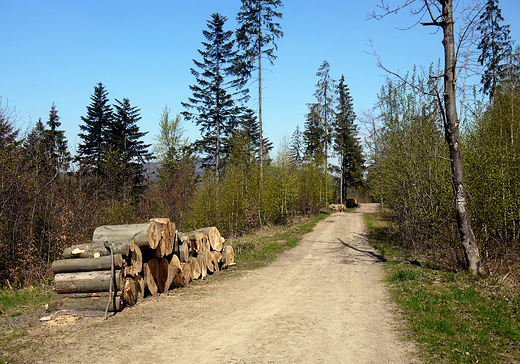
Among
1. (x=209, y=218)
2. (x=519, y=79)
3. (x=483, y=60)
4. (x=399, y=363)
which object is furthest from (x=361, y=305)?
(x=483, y=60)

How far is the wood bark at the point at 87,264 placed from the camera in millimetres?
7156

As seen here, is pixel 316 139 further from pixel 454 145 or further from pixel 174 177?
pixel 454 145

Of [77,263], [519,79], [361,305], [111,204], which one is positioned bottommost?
[361,305]

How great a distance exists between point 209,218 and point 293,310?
522 inches

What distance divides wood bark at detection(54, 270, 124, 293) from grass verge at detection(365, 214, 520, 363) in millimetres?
5506

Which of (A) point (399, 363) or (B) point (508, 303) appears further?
(B) point (508, 303)

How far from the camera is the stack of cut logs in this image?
7039 mm

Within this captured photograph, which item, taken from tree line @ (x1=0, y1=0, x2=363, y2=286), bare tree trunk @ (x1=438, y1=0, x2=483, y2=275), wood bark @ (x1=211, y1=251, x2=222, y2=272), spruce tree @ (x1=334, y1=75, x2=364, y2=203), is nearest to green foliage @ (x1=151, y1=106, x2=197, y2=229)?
tree line @ (x1=0, y1=0, x2=363, y2=286)

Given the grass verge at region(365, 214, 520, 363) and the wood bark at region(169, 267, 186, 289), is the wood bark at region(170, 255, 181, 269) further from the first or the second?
the grass verge at region(365, 214, 520, 363)

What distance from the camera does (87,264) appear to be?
7.24 meters

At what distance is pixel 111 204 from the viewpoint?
14.6 metres

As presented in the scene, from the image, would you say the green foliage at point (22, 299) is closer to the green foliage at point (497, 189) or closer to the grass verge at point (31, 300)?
the grass verge at point (31, 300)

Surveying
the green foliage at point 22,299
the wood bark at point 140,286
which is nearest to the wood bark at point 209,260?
the wood bark at point 140,286

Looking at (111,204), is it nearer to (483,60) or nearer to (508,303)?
(508,303)
